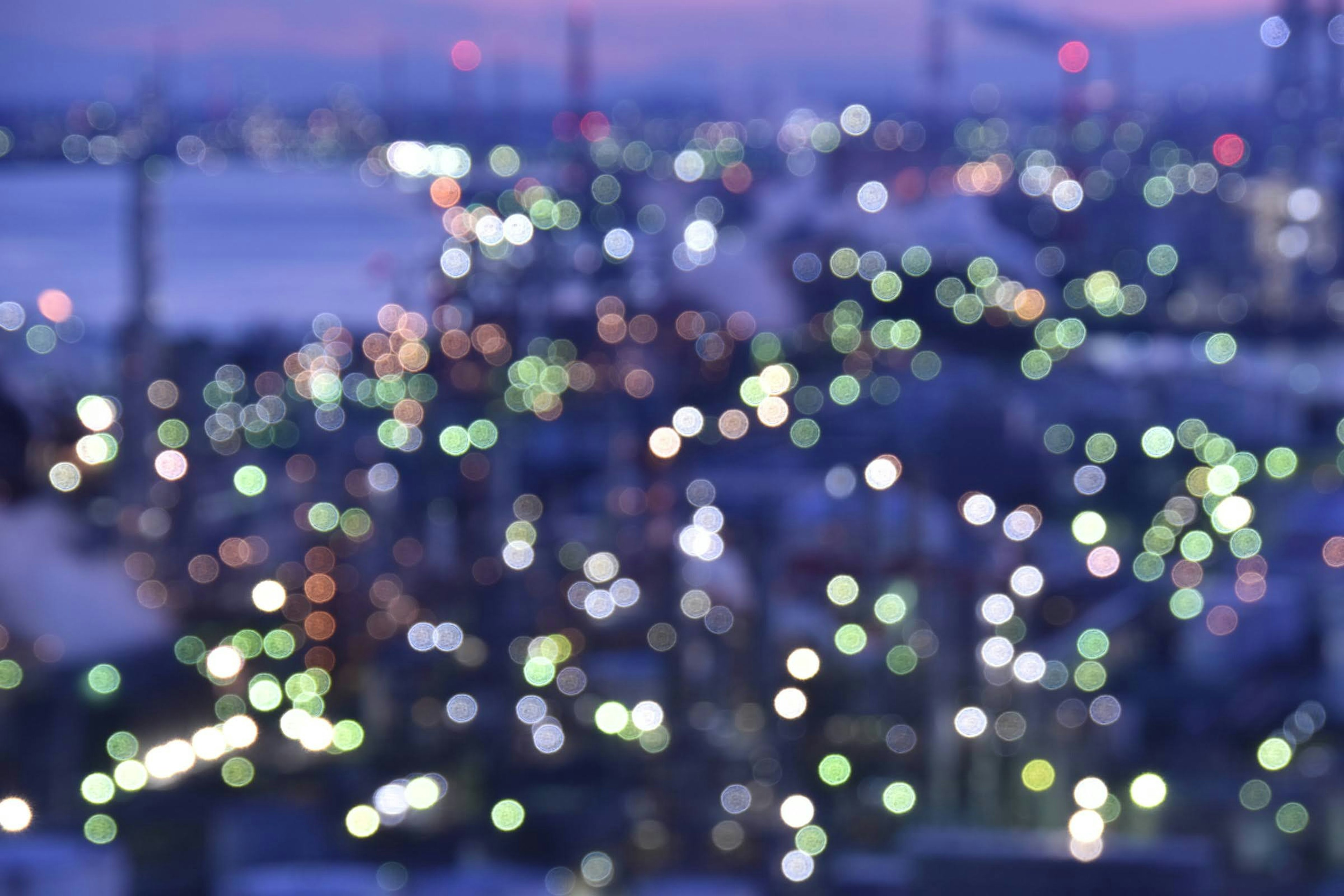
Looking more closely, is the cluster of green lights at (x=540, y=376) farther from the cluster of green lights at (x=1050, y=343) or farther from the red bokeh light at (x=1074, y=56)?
the red bokeh light at (x=1074, y=56)

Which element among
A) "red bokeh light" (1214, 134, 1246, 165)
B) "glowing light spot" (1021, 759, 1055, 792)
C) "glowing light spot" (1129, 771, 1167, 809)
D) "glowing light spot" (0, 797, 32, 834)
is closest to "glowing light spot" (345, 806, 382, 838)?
"glowing light spot" (0, 797, 32, 834)

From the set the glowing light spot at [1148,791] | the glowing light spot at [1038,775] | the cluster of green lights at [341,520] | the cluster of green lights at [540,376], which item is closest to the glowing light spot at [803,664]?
the glowing light spot at [1038,775]

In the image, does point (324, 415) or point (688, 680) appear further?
point (324, 415)

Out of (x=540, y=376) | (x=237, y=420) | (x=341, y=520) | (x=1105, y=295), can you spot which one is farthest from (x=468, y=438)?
(x=1105, y=295)

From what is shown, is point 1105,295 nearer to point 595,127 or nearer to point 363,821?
point 595,127

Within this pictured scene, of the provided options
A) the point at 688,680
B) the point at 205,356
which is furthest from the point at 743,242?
the point at 688,680

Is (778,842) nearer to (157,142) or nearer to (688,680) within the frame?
(688,680)
